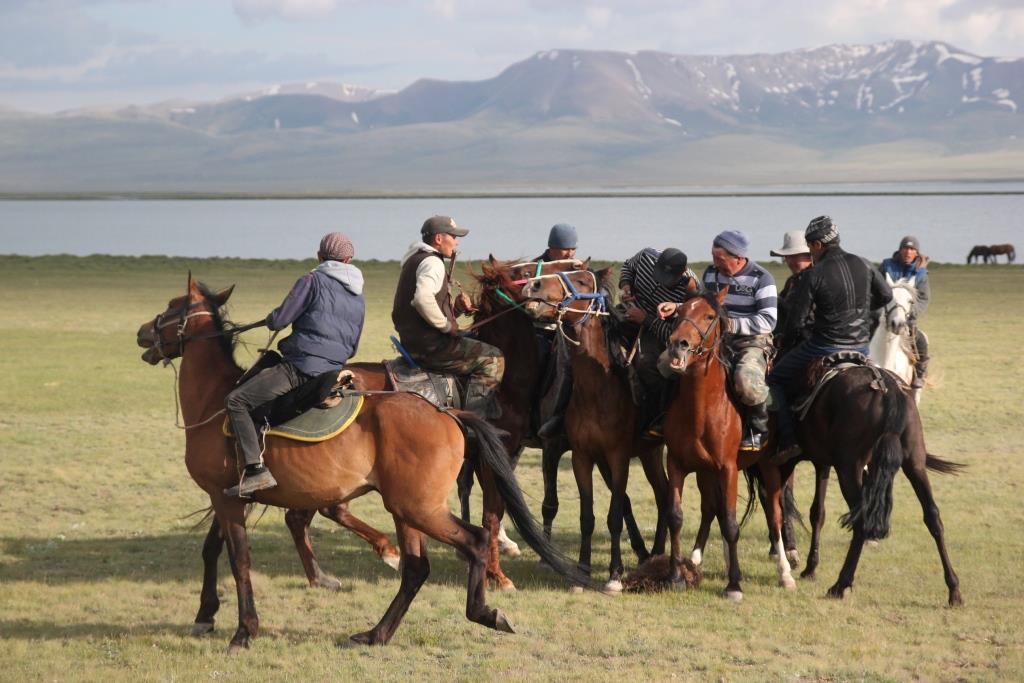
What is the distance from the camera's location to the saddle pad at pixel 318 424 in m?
8.41

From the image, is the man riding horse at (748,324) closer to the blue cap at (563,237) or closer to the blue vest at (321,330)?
the blue cap at (563,237)

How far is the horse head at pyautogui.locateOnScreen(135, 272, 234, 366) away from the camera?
9.02m

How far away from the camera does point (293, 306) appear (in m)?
8.50

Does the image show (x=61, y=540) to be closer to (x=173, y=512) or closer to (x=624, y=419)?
(x=173, y=512)

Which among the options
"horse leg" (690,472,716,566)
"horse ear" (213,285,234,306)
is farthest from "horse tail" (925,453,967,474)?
"horse ear" (213,285,234,306)

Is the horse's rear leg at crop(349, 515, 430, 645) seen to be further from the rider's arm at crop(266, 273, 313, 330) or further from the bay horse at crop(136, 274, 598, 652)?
the rider's arm at crop(266, 273, 313, 330)

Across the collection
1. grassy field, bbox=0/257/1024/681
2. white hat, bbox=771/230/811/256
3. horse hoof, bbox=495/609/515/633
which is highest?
white hat, bbox=771/230/811/256

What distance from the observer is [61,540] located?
11.5 m

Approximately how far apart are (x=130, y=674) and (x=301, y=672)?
110cm

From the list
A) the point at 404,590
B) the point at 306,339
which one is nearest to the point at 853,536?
the point at 404,590

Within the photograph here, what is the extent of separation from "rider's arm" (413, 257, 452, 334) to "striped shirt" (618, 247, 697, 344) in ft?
5.93

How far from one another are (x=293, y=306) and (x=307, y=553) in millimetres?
2603

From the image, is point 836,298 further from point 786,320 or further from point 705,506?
point 705,506

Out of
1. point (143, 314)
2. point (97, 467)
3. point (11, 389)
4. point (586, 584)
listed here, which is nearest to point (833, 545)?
point (586, 584)
